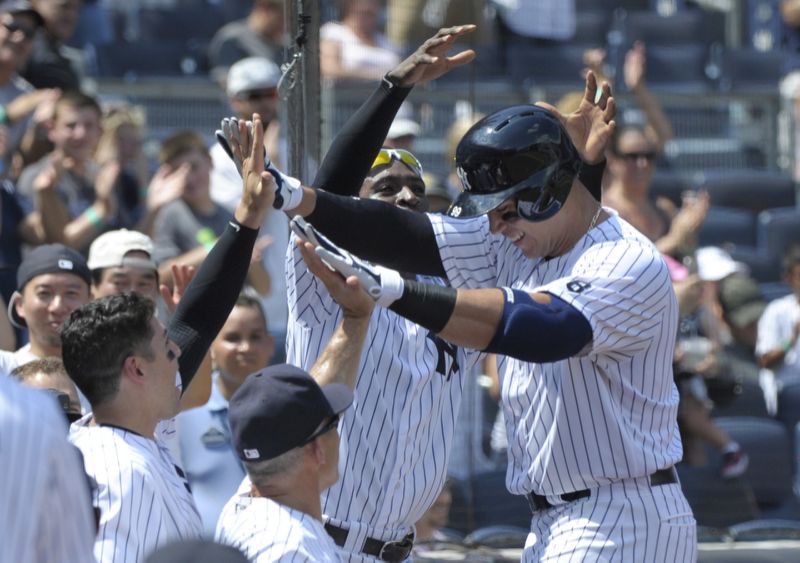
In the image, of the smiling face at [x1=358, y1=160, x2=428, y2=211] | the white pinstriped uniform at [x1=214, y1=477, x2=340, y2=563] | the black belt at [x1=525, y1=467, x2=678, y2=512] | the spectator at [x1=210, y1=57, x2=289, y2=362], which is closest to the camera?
the white pinstriped uniform at [x1=214, y1=477, x2=340, y2=563]

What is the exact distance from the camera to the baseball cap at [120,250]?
5281 millimetres

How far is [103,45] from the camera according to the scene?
977cm

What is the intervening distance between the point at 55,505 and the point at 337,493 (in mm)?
1801

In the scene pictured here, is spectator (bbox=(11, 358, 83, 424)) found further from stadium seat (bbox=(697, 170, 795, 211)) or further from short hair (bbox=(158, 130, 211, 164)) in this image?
stadium seat (bbox=(697, 170, 795, 211))

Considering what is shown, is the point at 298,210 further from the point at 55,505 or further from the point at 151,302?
the point at 55,505

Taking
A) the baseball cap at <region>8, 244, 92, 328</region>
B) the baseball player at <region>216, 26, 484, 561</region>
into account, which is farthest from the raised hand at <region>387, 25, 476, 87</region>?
the baseball cap at <region>8, 244, 92, 328</region>

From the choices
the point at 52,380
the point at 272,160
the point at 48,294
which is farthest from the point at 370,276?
the point at 272,160

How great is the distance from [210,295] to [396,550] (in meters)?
0.85

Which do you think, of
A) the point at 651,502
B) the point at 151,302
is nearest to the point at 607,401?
the point at 651,502

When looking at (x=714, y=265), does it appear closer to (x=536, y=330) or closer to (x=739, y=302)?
(x=739, y=302)

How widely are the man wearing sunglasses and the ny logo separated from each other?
0.34 m

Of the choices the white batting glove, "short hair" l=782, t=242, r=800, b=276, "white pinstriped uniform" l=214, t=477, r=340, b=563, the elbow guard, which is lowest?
"short hair" l=782, t=242, r=800, b=276

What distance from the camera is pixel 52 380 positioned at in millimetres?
3957

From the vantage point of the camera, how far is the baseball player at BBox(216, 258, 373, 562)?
293 cm
